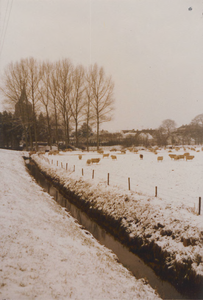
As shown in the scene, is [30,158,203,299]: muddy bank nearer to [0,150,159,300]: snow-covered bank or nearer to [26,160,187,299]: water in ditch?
[26,160,187,299]: water in ditch

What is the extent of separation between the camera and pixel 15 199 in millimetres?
9281

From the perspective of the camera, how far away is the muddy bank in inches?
211

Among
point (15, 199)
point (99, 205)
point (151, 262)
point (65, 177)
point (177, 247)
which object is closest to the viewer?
point (177, 247)

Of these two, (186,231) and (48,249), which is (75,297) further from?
(186,231)

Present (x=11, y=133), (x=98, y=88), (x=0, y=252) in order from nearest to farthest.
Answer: (x=0, y=252) < (x=98, y=88) < (x=11, y=133)

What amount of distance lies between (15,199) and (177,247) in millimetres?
7535

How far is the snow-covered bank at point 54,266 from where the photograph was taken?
13.0ft

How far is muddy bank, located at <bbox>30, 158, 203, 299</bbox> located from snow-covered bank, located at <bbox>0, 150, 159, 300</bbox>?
1.04 metres

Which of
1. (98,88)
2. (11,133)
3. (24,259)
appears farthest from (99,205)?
(11,133)

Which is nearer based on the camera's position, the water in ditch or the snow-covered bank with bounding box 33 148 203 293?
the water in ditch

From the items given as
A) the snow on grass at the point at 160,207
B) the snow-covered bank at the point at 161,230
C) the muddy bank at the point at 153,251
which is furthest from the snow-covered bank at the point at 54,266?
the snow on grass at the point at 160,207

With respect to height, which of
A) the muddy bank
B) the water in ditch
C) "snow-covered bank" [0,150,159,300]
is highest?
"snow-covered bank" [0,150,159,300]

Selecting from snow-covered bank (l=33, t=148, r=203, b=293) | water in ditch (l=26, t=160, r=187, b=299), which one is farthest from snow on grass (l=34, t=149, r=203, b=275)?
Answer: water in ditch (l=26, t=160, r=187, b=299)

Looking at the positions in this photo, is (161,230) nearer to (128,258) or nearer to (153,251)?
(153,251)
